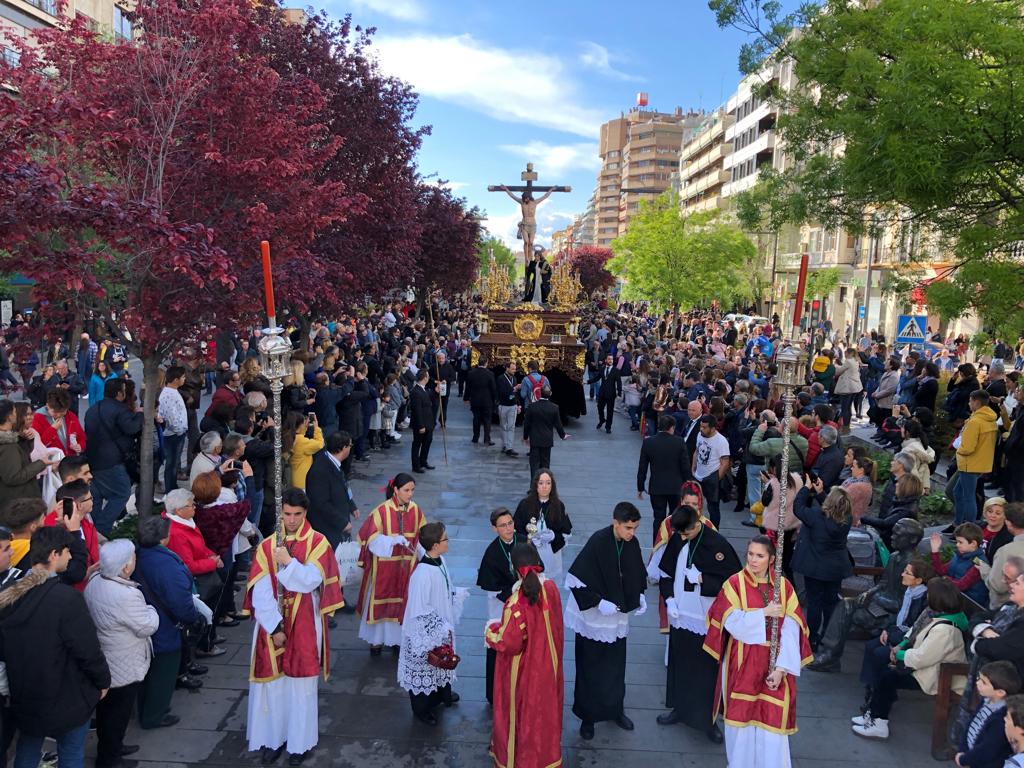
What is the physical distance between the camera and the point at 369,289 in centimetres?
1750

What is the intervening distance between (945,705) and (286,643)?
179 inches

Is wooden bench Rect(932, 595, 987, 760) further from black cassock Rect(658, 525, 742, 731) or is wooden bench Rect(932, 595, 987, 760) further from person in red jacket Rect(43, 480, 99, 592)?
person in red jacket Rect(43, 480, 99, 592)

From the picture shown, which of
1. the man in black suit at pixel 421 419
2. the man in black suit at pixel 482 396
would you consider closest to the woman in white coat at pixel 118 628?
the man in black suit at pixel 421 419

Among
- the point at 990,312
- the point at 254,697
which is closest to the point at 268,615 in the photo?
the point at 254,697

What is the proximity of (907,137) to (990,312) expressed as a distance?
2353 millimetres

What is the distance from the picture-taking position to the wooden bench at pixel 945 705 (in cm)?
578

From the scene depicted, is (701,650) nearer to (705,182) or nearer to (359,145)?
(359,145)

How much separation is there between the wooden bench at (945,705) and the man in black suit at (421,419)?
29.3 ft

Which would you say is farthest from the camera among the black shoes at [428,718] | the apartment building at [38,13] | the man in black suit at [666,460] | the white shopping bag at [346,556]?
the apartment building at [38,13]

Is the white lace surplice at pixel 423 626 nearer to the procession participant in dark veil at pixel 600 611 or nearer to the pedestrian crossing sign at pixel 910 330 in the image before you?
the procession participant in dark veil at pixel 600 611

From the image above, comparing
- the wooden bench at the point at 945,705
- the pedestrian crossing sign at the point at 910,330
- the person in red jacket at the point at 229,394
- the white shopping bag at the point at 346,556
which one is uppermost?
the pedestrian crossing sign at the point at 910,330

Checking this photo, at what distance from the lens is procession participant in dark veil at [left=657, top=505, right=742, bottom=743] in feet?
19.8

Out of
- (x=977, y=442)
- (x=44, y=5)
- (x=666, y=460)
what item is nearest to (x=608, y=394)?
(x=666, y=460)

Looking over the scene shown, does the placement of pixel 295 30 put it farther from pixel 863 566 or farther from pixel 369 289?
pixel 863 566
